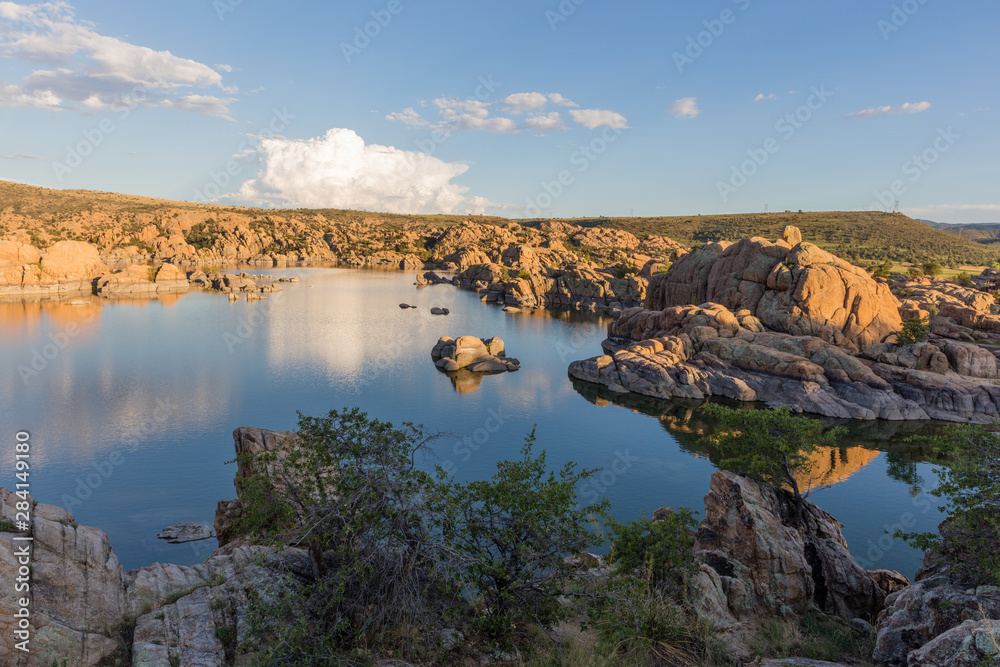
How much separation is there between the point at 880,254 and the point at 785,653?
14683cm

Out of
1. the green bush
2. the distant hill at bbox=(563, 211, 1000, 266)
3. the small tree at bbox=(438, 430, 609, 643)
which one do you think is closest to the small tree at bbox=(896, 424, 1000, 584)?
the green bush

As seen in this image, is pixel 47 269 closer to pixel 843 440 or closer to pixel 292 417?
pixel 292 417

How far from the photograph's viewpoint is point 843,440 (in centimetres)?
3866

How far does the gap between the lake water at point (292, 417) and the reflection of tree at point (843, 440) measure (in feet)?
0.53

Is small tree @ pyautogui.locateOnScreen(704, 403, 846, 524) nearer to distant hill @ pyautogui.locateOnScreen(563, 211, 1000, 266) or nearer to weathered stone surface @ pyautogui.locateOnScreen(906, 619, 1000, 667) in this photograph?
weathered stone surface @ pyautogui.locateOnScreen(906, 619, 1000, 667)

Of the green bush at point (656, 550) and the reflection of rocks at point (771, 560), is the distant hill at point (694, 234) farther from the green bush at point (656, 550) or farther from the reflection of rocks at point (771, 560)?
the green bush at point (656, 550)

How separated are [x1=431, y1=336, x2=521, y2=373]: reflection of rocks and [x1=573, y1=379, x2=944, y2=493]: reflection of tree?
11532mm

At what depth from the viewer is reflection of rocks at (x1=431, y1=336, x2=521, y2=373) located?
53656mm

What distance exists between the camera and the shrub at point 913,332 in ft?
155

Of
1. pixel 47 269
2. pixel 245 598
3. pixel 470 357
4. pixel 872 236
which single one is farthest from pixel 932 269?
pixel 47 269

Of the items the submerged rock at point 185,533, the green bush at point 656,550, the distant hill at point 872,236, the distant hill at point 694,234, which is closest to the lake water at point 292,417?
the submerged rock at point 185,533

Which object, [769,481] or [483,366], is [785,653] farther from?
[483,366]

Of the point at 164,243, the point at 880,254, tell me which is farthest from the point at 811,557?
the point at 164,243

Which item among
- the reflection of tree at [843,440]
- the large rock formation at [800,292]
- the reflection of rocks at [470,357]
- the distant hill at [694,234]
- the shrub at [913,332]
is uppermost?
the distant hill at [694,234]
